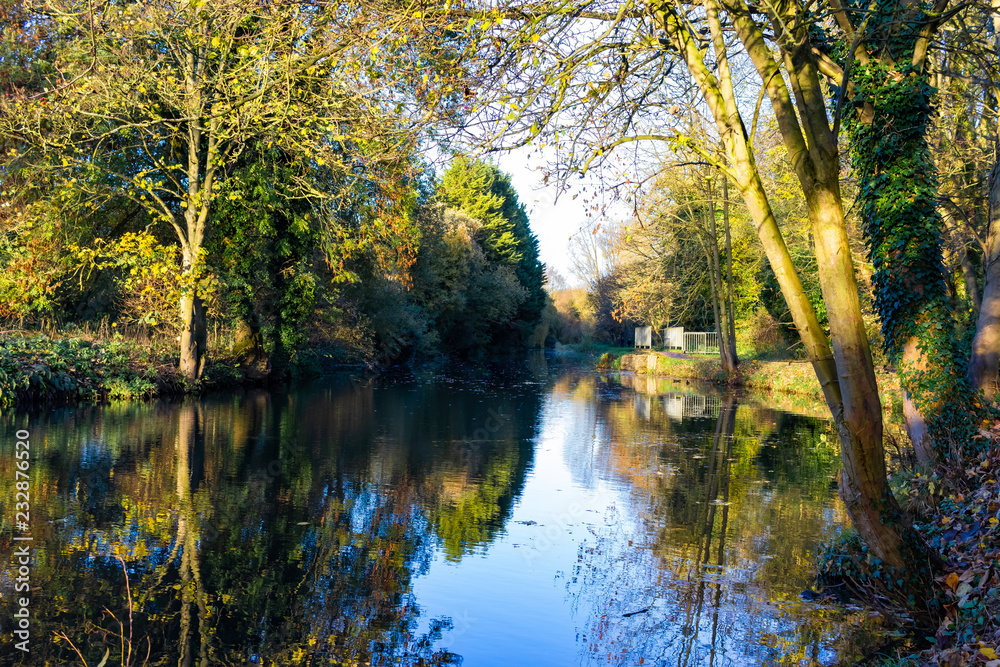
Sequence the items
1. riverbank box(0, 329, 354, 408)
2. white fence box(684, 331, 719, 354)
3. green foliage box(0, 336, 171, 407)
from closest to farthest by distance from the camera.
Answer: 1. green foliage box(0, 336, 171, 407)
2. riverbank box(0, 329, 354, 408)
3. white fence box(684, 331, 719, 354)

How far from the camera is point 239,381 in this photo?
2259cm

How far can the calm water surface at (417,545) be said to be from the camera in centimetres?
491

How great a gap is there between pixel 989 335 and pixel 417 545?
6.53 metres

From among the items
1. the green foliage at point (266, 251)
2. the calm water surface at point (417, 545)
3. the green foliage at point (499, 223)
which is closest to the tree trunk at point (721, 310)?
the calm water surface at point (417, 545)

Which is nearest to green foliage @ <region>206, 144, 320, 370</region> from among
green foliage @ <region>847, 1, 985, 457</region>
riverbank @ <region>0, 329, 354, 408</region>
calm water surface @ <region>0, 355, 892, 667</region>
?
riverbank @ <region>0, 329, 354, 408</region>

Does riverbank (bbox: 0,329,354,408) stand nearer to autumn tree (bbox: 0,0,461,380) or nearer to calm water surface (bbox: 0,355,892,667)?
autumn tree (bbox: 0,0,461,380)

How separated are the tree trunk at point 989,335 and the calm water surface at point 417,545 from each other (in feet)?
7.07

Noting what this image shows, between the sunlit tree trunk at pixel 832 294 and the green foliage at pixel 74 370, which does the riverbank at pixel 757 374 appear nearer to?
the sunlit tree trunk at pixel 832 294

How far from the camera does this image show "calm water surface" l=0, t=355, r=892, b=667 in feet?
16.1

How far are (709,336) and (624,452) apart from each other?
1084 inches

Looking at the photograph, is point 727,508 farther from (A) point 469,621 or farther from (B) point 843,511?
(A) point 469,621

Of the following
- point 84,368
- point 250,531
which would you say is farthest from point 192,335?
point 250,531

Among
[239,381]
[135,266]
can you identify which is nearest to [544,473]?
[135,266]

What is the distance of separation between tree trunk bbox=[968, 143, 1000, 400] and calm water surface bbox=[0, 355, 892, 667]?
84.9 inches
